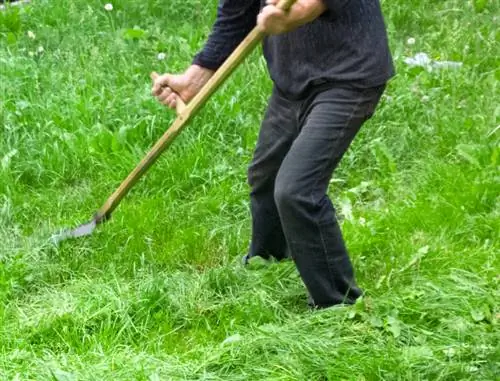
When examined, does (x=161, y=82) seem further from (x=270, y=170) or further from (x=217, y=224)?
(x=217, y=224)

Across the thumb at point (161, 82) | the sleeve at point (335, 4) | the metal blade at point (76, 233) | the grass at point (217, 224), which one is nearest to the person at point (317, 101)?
the sleeve at point (335, 4)

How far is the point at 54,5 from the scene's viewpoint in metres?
7.01

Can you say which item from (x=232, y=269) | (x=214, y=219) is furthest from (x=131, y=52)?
(x=232, y=269)

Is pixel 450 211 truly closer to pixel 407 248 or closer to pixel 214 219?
pixel 407 248

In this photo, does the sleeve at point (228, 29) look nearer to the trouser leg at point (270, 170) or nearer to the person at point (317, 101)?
the person at point (317, 101)

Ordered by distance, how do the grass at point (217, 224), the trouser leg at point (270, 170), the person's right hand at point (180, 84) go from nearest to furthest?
the grass at point (217, 224) → the trouser leg at point (270, 170) → the person's right hand at point (180, 84)

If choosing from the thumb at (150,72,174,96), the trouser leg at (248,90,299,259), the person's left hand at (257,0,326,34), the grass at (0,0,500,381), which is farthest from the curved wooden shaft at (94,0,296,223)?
the grass at (0,0,500,381)

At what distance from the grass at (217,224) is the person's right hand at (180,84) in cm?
76

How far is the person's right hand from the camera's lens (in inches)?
152

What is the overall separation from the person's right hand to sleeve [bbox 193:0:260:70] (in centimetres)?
4

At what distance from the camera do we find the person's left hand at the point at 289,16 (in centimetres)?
320

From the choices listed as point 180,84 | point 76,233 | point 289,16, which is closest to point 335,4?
point 289,16

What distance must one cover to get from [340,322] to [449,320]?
0.40 meters

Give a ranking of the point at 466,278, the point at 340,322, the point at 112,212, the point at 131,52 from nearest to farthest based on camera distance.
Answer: the point at 340,322 → the point at 466,278 → the point at 112,212 → the point at 131,52
